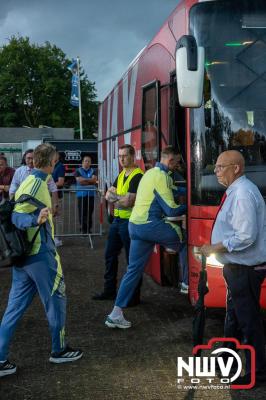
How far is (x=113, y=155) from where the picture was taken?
12750mm

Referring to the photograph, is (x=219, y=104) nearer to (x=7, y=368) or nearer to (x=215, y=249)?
(x=215, y=249)

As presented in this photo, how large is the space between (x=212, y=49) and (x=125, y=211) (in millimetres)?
2182

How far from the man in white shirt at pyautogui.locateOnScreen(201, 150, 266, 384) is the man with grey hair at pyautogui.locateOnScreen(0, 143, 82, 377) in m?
1.29

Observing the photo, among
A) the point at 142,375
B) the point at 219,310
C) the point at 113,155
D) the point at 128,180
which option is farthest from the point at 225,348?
the point at 113,155

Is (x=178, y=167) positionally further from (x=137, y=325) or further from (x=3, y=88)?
(x=3, y=88)

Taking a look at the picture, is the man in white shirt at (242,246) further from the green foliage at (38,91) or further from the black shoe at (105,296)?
the green foliage at (38,91)

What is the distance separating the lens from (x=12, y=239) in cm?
464

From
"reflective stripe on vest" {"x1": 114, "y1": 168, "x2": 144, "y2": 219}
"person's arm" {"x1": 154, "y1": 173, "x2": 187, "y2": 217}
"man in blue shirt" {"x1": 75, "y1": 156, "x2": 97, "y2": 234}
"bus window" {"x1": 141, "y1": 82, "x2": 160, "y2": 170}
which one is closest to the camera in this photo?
"person's arm" {"x1": 154, "y1": 173, "x2": 187, "y2": 217}

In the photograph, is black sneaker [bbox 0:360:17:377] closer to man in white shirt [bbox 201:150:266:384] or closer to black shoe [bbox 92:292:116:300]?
man in white shirt [bbox 201:150:266:384]

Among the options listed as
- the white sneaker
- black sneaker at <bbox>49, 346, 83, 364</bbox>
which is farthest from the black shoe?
black sneaker at <bbox>49, 346, 83, 364</bbox>

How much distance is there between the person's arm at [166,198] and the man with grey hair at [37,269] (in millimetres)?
1384

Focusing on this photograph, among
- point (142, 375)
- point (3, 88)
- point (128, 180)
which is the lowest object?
point (142, 375)

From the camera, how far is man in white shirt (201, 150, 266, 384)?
14.1ft

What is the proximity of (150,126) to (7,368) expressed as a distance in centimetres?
389
